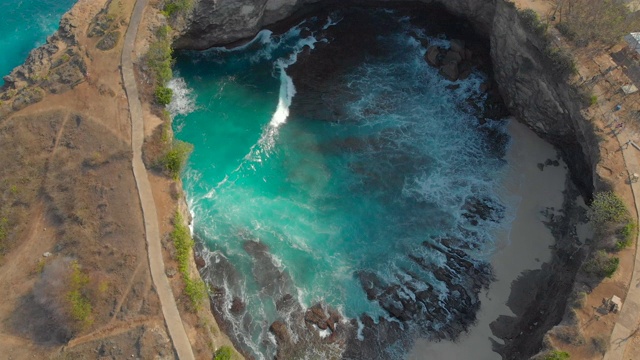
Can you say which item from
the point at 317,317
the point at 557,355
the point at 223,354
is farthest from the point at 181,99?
the point at 557,355

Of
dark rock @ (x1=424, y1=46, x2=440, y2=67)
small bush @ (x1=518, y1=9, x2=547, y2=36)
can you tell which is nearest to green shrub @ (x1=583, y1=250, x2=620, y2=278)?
small bush @ (x1=518, y1=9, x2=547, y2=36)

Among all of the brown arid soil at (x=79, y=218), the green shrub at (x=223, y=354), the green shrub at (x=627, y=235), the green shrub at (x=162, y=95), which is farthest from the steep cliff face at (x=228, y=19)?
the green shrub at (x=627, y=235)

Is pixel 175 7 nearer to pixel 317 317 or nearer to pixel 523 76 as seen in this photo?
pixel 317 317

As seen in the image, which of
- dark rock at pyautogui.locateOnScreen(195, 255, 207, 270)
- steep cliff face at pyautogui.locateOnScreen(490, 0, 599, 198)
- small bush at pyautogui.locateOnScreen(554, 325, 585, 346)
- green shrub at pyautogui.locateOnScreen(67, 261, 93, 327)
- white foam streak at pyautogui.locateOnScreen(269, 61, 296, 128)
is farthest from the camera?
white foam streak at pyautogui.locateOnScreen(269, 61, 296, 128)

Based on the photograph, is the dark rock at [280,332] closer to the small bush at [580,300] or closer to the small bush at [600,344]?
the small bush at [580,300]

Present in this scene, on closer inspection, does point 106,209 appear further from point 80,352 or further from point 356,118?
point 356,118

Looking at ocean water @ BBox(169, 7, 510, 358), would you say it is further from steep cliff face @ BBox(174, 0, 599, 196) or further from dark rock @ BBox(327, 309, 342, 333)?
steep cliff face @ BBox(174, 0, 599, 196)
